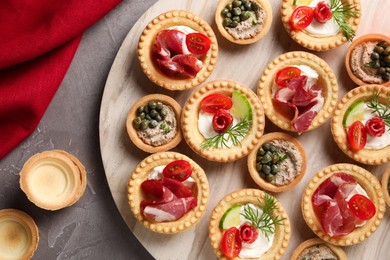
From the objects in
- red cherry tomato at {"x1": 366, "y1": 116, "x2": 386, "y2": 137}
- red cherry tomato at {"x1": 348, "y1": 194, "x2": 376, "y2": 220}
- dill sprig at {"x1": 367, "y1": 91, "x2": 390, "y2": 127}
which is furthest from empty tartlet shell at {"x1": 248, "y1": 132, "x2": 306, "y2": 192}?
dill sprig at {"x1": 367, "y1": 91, "x2": 390, "y2": 127}

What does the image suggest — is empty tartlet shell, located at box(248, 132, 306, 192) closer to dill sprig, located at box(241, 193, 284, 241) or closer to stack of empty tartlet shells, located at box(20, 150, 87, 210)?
dill sprig, located at box(241, 193, 284, 241)

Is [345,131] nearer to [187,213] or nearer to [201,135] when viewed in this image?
[201,135]

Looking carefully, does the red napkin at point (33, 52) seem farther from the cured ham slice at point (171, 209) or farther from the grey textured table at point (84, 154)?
the cured ham slice at point (171, 209)

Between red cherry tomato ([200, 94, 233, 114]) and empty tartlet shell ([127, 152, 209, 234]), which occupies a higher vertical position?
red cherry tomato ([200, 94, 233, 114])

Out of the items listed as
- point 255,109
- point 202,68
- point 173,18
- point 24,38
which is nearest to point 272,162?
point 255,109

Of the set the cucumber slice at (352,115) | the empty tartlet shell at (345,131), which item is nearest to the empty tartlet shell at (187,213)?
the empty tartlet shell at (345,131)

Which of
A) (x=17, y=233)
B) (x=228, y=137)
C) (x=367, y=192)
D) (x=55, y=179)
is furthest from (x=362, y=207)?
(x=17, y=233)

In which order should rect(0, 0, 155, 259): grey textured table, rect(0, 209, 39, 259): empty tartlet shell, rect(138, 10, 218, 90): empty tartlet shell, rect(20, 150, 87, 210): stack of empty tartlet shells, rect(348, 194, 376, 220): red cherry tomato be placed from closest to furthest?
rect(348, 194, 376, 220): red cherry tomato, rect(138, 10, 218, 90): empty tartlet shell, rect(20, 150, 87, 210): stack of empty tartlet shells, rect(0, 209, 39, 259): empty tartlet shell, rect(0, 0, 155, 259): grey textured table
